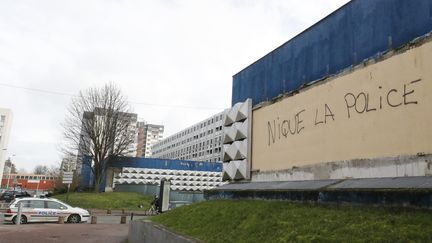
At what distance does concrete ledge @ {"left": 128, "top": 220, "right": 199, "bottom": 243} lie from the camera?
333 inches

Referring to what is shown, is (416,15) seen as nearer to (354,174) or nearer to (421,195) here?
(354,174)

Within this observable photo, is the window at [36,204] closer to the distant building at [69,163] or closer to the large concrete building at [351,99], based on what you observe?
the large concrete building at [351,99]

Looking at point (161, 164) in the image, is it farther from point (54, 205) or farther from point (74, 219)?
point (54, 205)

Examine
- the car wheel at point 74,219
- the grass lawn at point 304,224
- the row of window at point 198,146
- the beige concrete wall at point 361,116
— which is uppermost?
the row of window at point 198,146

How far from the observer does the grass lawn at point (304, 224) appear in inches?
202

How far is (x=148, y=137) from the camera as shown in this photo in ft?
557

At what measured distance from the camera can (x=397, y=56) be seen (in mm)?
7945

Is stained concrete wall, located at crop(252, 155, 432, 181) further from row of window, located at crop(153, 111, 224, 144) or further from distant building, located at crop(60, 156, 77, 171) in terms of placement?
row of window, located at crop(153, 111, 224, 144)

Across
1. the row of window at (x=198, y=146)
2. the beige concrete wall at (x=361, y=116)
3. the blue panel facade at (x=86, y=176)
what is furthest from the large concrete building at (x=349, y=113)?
the row of window at (x=198, y=146)

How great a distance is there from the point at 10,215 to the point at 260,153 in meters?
15.4

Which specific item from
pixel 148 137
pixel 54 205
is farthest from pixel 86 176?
pixel 148 137

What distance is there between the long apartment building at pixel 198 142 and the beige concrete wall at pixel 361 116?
3451 inches

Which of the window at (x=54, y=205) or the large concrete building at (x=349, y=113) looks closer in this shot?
the large concrete building at (x=349, y=113)

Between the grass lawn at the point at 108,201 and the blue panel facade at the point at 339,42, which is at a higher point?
the blue panel facade at the point at 339,42
